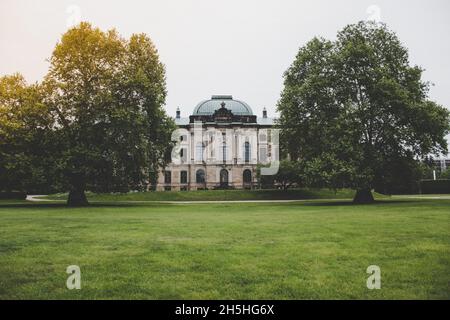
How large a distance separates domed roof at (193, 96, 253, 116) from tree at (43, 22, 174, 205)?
5164 cm

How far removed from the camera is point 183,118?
93.9 meters

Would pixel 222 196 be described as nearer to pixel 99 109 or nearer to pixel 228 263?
pixel 99 109

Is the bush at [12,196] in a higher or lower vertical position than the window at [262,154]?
Answer: lower

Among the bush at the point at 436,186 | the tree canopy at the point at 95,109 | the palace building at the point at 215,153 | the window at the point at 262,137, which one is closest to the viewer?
the tree canopy at the point at 95,109

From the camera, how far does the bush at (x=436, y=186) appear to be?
6281cm

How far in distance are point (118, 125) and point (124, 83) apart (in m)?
3.61

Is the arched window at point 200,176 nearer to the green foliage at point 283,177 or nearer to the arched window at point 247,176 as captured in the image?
the arched window at point 247,176

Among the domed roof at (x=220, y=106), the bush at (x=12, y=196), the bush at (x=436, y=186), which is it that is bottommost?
the bush at (x=12, y=196)

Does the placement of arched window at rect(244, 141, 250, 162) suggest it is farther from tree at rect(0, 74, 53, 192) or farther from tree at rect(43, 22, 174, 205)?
tree at rect(0, 74, 53, 192)

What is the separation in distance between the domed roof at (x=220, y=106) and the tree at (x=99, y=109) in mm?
51642

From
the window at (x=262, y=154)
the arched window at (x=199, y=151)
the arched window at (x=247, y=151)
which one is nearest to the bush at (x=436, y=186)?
the window at (x=262, y=154)
